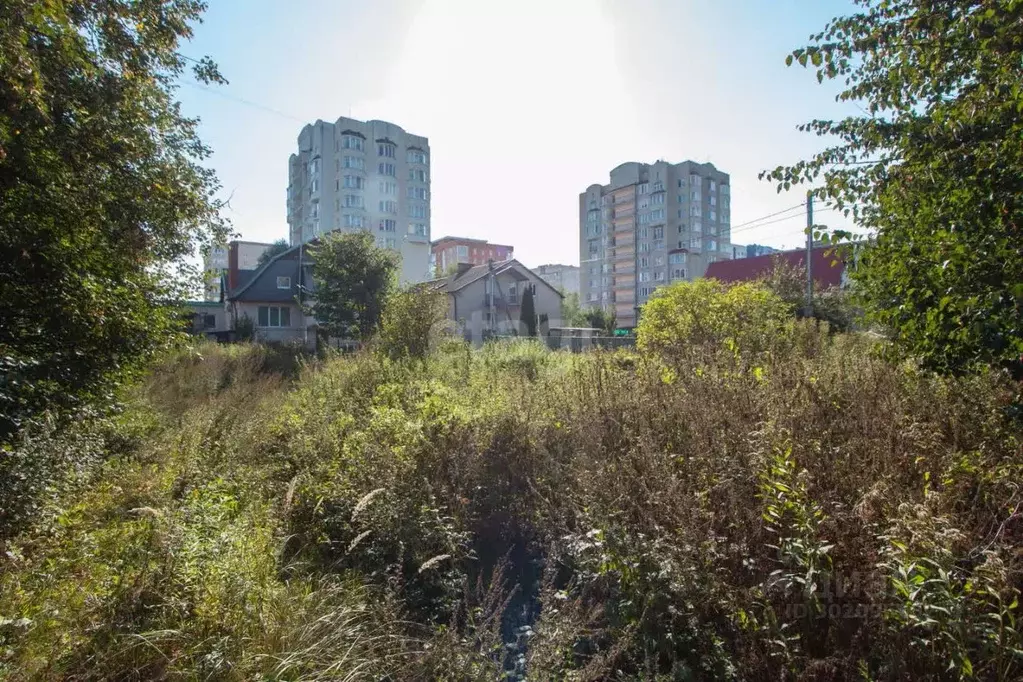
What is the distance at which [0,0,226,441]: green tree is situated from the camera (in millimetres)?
4473

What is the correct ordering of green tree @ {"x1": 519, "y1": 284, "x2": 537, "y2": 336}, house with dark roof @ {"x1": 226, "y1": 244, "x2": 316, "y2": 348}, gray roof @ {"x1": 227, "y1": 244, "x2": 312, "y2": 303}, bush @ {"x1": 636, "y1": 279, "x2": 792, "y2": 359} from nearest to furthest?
bush @ {"x1": 636, "y1": 279, "x2": 792, "y2": 359} < gray roof @ {"x1": 227, "y1": 244, "x2": 312, "y2": 303} < house with dark roof @ {"x1": 226, "y1": 244, "x2": 316, "y2": 348} < green tree @ {"x1": 519, "y1": 284, "x2": 537, "y2": 336}

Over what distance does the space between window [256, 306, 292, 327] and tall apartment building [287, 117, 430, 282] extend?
76.7 ft

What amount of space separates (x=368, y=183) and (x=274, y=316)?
31.6 m

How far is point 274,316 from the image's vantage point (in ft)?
124

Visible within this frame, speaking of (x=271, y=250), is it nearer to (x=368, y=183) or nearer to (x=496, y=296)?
(x=368, y=183)

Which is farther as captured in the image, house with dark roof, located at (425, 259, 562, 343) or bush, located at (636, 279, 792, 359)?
house with dark roof, located at (425, 259, 562, 343)

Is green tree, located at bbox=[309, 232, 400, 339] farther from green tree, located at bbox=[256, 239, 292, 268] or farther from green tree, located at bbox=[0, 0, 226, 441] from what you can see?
green tree, located at bbox=[256, 239, 292, 268]

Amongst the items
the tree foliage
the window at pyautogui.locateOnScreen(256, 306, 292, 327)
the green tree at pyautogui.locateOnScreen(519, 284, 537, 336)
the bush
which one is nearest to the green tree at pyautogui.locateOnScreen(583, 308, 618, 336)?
the green tree at pyautogui.locateOnScreen(519, 284, 537, 336)

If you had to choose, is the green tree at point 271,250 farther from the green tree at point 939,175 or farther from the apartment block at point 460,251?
the green tree at point 939,175

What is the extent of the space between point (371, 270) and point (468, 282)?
13.6m

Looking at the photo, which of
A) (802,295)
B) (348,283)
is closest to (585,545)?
(802,295)

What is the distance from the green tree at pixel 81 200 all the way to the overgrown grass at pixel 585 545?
826 millimetres

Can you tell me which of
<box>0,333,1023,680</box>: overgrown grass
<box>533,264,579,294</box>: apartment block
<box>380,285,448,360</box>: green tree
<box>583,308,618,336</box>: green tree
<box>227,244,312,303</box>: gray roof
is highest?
<box>533,264,579,294</box>: apartment block

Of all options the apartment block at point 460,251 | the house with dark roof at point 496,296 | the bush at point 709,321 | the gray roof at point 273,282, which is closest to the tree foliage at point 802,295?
the bush at point 709,321
